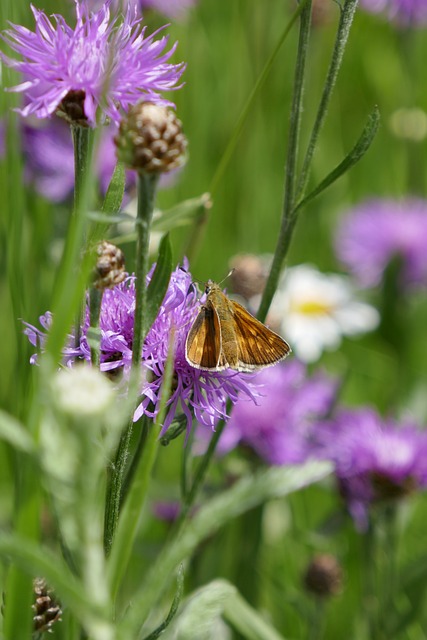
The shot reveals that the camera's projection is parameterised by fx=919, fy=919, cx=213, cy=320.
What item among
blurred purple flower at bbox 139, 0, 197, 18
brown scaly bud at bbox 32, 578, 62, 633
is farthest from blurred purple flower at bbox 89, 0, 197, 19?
brown scaly bud at bbox 32, 578, 62, 633

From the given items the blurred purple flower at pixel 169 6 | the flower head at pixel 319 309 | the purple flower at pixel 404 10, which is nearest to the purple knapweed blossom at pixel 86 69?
the blurred purple flower at pixel 169 6

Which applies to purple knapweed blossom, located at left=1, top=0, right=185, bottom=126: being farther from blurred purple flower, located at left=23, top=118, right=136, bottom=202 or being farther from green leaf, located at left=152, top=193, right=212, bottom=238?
blurred purple flower, located at left=23, top=118, right=136, bottom=202

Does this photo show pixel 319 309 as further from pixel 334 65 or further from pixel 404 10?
pixel 334 65

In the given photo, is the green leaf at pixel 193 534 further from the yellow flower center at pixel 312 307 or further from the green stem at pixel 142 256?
the yellow flower center at pixel 312 307

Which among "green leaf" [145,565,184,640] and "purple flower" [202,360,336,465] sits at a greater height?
"green leaf" [145,565,184,640]

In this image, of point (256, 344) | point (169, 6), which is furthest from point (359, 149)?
point (169, 6)

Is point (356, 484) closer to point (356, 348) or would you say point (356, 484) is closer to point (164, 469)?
point (164, 469)
